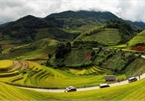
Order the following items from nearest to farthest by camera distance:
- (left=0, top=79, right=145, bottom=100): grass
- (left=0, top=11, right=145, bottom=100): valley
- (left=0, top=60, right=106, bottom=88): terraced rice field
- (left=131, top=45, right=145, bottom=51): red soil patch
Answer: (left=0, top=79, right=145, bottom=100): grass < (left=0, top=11, right=145, bottom=100): valley < (left=0, top=60, right=106, bottom=88): terraced rice field < (left=131, top=45, right=145, bottom=51): red soil patch

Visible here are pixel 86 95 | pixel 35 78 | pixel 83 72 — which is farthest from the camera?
pixel 83 72

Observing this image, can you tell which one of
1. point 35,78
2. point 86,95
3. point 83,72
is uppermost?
point 86,95

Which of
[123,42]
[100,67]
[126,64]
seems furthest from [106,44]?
[126,64]

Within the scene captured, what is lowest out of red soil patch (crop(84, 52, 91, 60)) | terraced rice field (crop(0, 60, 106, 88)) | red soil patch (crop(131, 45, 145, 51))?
terraced rice field (crop(0, 60, 106, 88))

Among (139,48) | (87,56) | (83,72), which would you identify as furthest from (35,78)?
(87,56)

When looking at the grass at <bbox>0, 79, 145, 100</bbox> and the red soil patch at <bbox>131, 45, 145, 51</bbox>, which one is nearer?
Result: the grass at <bbox>0, 79, 145, 100</bbox>

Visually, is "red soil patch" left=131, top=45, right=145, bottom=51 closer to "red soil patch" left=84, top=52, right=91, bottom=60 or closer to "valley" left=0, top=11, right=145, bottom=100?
"valley" left=0, top=11, right=145, bottom=100

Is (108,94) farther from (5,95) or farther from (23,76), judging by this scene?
(23,76)

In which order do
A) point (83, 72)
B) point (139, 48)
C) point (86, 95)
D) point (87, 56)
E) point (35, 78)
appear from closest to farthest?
point (86, 95)
point (35, 78)
point (83, 72)
point (139, 48)
point (87, 56)

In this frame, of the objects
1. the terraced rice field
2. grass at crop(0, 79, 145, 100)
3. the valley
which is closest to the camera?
grass at crop(0, 79, 145, 100)

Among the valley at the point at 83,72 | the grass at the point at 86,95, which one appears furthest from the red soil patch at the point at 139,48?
the grass at the point at 86,95

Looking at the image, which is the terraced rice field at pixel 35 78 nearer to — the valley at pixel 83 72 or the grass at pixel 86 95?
the valley at pixel 83 72

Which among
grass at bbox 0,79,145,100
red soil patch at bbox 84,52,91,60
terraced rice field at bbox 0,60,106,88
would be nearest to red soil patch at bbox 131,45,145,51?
red soil patch at bbox 84,52,91,60

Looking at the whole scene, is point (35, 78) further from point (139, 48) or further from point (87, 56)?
point (87, 56)
